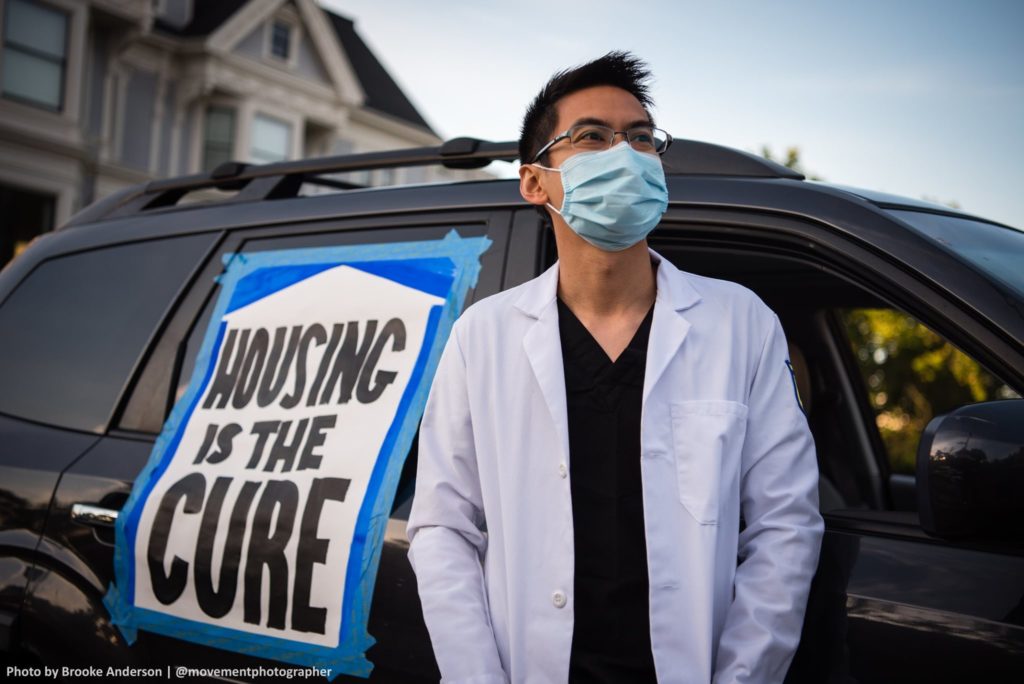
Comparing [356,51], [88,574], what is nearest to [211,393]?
[88,574]

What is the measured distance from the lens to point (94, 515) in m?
2.57

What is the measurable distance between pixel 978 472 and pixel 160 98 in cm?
2222

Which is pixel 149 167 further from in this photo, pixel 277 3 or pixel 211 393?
pixel 211 393

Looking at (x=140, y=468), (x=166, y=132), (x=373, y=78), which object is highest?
(x=373, y=78)

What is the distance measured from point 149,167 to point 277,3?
5591 mm

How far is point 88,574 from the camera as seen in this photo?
2559mm

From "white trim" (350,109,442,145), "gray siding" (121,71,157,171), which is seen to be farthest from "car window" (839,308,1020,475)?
"gray siding" (121,71,157,171)

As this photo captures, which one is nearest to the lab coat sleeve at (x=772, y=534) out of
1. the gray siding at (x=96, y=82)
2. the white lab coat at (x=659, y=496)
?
the white lab coat at (x=659, y=496)

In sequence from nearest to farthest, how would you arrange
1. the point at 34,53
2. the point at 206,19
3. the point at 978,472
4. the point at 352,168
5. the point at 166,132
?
the point at 978,472 < the point at 352,168 < the point at 34,53 < the point at 166,132 < the point at 206,19

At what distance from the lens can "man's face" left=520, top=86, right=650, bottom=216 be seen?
202 cm

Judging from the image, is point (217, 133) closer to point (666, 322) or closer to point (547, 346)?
point (547, 346)

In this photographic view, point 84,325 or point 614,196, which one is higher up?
point 614,196

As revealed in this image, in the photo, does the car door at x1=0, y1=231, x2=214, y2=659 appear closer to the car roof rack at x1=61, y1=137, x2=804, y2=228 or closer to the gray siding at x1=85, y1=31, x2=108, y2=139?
the car roof rack at x1=61, y1=137, x2=804, y2=228

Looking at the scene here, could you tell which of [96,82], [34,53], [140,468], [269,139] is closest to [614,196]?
[140,468]
